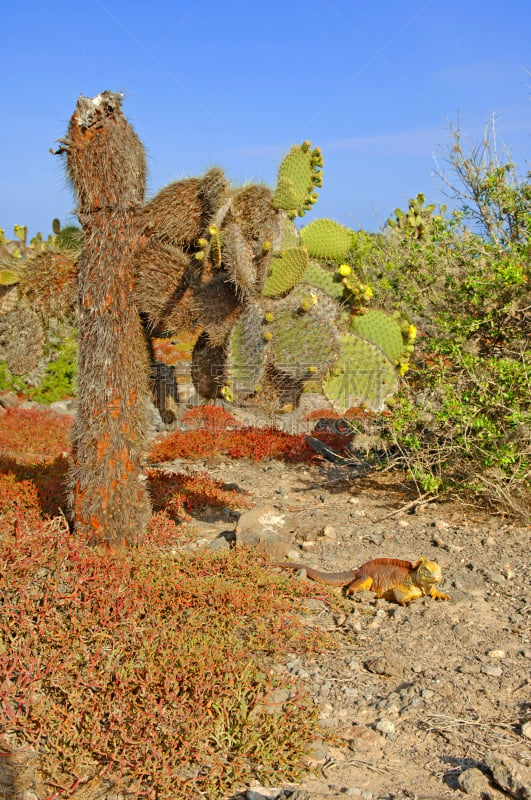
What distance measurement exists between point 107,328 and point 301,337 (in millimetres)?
1333

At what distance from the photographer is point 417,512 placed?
6.62 metres

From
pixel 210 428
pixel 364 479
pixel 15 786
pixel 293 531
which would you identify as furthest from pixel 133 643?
pixel 210 428

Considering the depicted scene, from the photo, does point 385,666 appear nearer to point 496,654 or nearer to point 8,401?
point 496,654

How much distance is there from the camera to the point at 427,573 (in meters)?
4.64

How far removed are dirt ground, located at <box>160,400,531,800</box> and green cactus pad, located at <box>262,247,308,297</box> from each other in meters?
2.08

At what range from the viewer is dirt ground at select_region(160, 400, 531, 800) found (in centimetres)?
299

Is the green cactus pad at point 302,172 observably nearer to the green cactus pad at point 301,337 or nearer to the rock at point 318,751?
the green cactus pad at point 301,337

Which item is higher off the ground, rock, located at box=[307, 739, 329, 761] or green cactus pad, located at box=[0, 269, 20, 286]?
green cactus pad, located at box=[0, 269, 20, 286]

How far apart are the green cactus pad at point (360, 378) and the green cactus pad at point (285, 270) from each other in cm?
68

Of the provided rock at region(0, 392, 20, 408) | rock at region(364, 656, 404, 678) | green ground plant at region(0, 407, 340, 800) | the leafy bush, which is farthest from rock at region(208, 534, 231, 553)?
rock at region(0, 392, 20, 408)

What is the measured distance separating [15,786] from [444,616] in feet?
9.23

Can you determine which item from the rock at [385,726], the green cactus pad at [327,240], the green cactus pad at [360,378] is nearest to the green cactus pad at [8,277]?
the green cactus pad at [327,240]

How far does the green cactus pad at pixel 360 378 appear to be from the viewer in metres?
5.09

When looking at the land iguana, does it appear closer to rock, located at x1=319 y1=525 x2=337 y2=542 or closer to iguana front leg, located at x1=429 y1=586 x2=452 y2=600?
iguana front leg, located at x1=429 y1=586 x2=452 y2=600
